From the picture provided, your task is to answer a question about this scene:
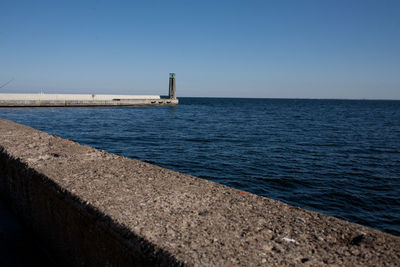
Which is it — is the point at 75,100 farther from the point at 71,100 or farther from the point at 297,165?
the point at 297,165

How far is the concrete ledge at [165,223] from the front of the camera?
4.95 ft

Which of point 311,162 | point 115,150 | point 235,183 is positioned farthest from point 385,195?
point 115,150

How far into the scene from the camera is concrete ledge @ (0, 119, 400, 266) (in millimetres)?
1509

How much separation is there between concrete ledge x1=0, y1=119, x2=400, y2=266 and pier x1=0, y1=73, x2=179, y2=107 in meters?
48.2

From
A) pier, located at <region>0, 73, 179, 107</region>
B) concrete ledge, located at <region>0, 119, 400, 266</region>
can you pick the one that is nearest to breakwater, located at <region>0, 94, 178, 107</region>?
pier, located at <region>0, 73, 179, 107</region>

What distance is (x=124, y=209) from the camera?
1951 millimetres

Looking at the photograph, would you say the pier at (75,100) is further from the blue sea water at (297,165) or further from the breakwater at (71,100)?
the blue sea water at (297,165)

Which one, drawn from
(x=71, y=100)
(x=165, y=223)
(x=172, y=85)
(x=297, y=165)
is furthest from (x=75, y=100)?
(x=165, y=223)

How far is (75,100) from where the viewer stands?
50438mm

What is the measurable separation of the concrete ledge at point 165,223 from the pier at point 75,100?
158 ft

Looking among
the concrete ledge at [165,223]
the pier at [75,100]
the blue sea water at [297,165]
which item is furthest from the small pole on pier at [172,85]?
the concrete ledge at [165,223]

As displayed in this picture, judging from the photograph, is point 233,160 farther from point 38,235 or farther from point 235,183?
point 38,235

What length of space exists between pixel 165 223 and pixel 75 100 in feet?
178

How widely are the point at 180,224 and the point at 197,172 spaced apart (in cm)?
983
